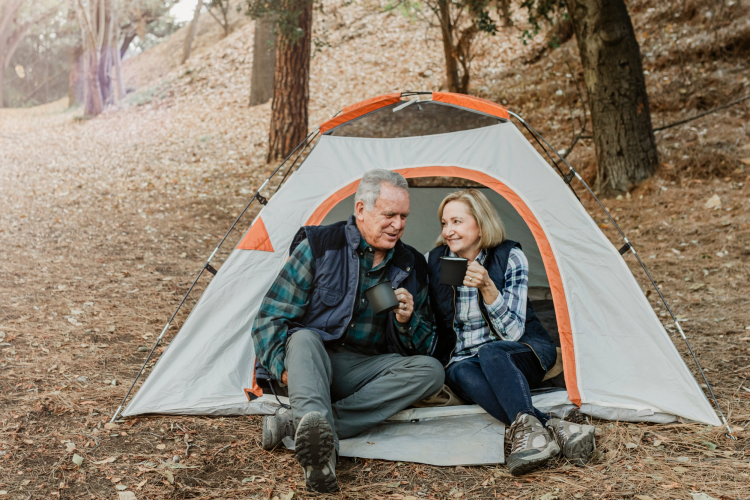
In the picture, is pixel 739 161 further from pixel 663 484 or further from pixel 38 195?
pixel 38 195

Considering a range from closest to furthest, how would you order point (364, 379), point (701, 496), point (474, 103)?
1. point (701, 496)
2. point (364, 379)
3. point (474, 103)

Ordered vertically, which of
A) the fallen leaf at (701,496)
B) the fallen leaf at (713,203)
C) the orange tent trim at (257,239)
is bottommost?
the fallen leaf at (701,496)

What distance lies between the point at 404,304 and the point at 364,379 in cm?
38

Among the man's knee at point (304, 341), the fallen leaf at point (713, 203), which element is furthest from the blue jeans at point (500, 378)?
the fallen leaf at point (713, 203)

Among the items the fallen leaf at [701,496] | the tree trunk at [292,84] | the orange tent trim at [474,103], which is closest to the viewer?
the fallen leaf at [701,496]

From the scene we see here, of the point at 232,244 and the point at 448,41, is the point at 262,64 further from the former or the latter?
the point at 232,244

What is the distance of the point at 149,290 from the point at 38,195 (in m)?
3.52

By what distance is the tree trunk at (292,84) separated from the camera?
24.2 ft

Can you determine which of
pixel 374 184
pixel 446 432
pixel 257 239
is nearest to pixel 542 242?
pixel 374 184

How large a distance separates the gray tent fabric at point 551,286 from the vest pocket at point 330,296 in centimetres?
60

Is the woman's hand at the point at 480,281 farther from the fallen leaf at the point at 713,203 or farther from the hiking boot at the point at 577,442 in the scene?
the fallen leaf at the point at 713,203

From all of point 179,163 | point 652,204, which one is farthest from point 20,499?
point 179,163

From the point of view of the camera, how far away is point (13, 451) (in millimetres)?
2324

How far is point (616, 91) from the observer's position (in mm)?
5715
